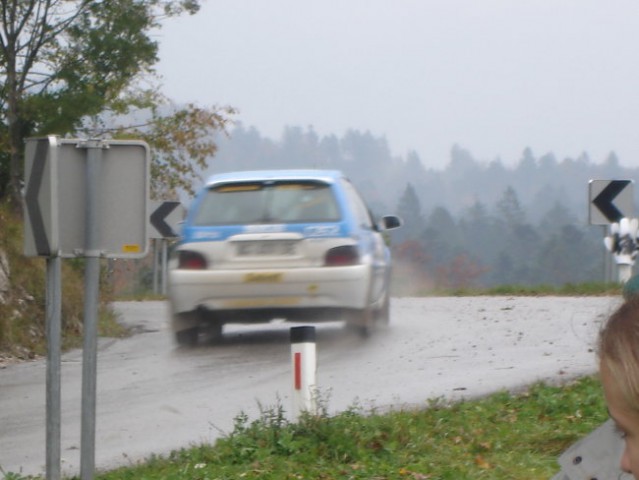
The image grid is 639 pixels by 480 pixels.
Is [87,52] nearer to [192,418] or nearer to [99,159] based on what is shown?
[192,418]

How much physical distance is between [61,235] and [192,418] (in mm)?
4172

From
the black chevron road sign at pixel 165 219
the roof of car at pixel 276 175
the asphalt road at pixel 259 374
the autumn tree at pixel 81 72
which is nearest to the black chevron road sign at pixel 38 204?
the asphalt road at pixel 259 374

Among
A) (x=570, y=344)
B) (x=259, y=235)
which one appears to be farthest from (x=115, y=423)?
(x=570, y=344)

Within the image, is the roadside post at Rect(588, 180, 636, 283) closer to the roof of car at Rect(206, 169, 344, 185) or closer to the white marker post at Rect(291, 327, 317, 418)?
the roof of car at Rect(206, 169, 344, 185)

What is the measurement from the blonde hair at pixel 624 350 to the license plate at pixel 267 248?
11.9 metres

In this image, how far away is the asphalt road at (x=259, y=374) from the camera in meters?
10.7

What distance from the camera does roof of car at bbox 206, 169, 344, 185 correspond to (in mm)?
14430

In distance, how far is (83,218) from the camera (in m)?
7.32

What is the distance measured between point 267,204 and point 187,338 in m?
2.38

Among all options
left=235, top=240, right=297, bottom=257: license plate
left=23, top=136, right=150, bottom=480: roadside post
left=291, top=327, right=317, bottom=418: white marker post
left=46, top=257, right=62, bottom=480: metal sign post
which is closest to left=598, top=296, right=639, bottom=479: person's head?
left=23, top=136, right=150, bottom=480: roadside post

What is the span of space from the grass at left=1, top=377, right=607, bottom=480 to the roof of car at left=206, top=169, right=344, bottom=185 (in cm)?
526

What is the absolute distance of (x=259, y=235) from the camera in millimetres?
14062

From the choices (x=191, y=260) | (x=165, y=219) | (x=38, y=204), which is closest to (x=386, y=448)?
(x=38, y=204)

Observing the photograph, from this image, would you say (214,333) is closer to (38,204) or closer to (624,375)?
(38,204)
